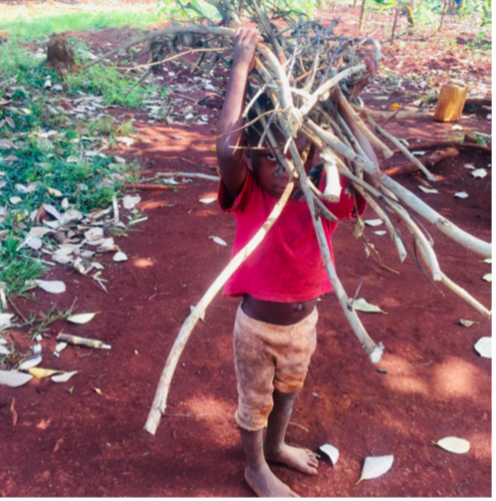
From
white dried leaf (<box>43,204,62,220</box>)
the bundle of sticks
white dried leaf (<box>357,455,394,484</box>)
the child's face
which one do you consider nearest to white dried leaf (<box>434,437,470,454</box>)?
white dried leaf (<box>357,455,394,484</box>)

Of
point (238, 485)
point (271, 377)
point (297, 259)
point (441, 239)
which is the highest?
point (297, 259)

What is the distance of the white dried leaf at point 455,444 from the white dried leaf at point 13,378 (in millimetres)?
2015

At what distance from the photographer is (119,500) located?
1.89 metres

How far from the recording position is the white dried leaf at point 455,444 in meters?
2.17

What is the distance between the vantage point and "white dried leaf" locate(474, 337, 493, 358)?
2699 millimetres

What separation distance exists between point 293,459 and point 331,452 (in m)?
0.21

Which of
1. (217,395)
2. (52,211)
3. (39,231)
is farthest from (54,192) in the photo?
(217,395)

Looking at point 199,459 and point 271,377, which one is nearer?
point 271,377

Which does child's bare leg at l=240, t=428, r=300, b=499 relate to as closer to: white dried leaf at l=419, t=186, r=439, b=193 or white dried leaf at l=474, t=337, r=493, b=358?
white dried leaf at l=474, t=337, r=493, b=358

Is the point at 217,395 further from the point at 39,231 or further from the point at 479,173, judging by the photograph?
the point at 479,173

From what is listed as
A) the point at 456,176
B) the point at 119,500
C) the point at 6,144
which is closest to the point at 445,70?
the point at 456,176

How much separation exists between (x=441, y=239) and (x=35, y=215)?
10.8 feet

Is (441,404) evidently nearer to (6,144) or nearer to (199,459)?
(199,459)

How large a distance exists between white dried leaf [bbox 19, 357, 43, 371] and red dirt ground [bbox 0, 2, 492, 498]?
6 cm
